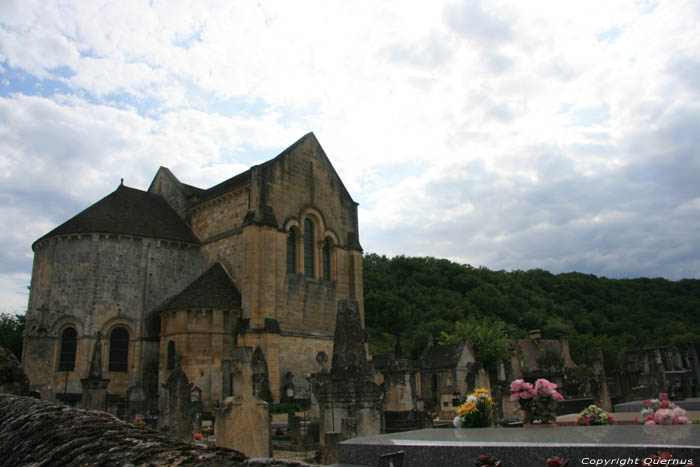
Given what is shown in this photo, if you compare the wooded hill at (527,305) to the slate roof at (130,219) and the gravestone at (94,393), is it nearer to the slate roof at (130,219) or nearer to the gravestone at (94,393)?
the slate roof at (130,219)

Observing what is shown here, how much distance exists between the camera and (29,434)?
124 inches

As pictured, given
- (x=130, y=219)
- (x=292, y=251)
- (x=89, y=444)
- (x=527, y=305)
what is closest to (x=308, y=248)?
(x=292, y=251)

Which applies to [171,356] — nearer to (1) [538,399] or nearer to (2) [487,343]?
(1) [538,399]

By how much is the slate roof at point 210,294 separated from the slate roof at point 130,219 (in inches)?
146

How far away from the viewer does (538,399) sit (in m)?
7.85

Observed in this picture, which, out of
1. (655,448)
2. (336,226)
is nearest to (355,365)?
(655,448)

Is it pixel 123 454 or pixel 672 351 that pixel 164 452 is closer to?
pixel 123 454

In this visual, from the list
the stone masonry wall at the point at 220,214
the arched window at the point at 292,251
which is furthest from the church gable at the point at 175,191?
the arched window at the point at 292,251

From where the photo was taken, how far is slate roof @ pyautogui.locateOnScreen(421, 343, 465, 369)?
37.0m

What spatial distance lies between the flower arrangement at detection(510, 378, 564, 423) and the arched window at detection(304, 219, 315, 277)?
75.6 feet

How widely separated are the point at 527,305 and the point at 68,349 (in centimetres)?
7524

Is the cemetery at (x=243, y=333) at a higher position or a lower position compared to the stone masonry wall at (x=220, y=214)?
lower

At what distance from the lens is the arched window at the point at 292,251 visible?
29578mm

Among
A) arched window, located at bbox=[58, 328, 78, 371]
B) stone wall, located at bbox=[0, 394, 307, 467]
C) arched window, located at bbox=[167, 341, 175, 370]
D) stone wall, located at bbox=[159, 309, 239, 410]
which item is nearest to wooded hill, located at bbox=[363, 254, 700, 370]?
stone wall, located at bbox=[159, 309, 239, 410]
